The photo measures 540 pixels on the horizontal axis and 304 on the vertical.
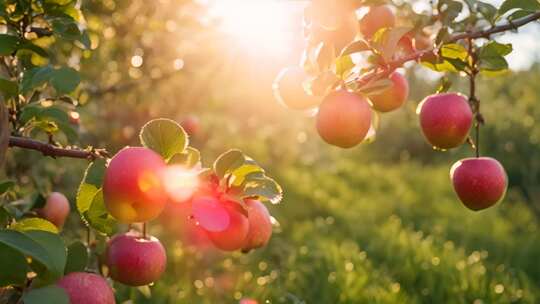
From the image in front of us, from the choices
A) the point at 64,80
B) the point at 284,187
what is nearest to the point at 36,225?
the point at 64,80

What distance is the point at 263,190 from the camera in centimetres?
120

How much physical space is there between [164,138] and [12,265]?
0.31 meters

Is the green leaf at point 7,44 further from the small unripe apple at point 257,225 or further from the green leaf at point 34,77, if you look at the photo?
the small unripe apple at point 257,225

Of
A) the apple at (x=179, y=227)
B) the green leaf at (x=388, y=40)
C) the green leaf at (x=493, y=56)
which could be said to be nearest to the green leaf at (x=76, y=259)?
the green leaf at (x=388, y=40)

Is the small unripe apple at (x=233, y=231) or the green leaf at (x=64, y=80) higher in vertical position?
the green leaf at (x=64, y=80)

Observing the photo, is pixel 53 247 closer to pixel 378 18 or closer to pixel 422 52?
pixel 422 52

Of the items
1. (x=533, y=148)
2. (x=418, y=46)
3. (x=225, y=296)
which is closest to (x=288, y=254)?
(x=225, y=296)

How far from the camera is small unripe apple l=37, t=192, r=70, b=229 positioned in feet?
6.63

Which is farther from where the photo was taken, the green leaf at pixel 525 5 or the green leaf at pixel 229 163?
the green leaf at pixel 525 5

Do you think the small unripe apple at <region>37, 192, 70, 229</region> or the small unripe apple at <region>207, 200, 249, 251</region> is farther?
the small unripe apple at <region>37, 192, 70, 229</region>

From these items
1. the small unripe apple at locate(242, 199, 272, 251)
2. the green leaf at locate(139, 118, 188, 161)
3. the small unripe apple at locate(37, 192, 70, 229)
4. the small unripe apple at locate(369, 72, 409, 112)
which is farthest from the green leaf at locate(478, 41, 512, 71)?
the small unripe apple at locate(37, 192, 70, 229)

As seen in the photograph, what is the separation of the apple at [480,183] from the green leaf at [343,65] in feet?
1.18

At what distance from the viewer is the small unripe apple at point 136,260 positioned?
4.34 ft

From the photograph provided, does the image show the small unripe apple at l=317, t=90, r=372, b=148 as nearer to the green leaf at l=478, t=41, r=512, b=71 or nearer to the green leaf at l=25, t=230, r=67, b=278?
the green leaf at l=478, t=41, r=512, b=71
